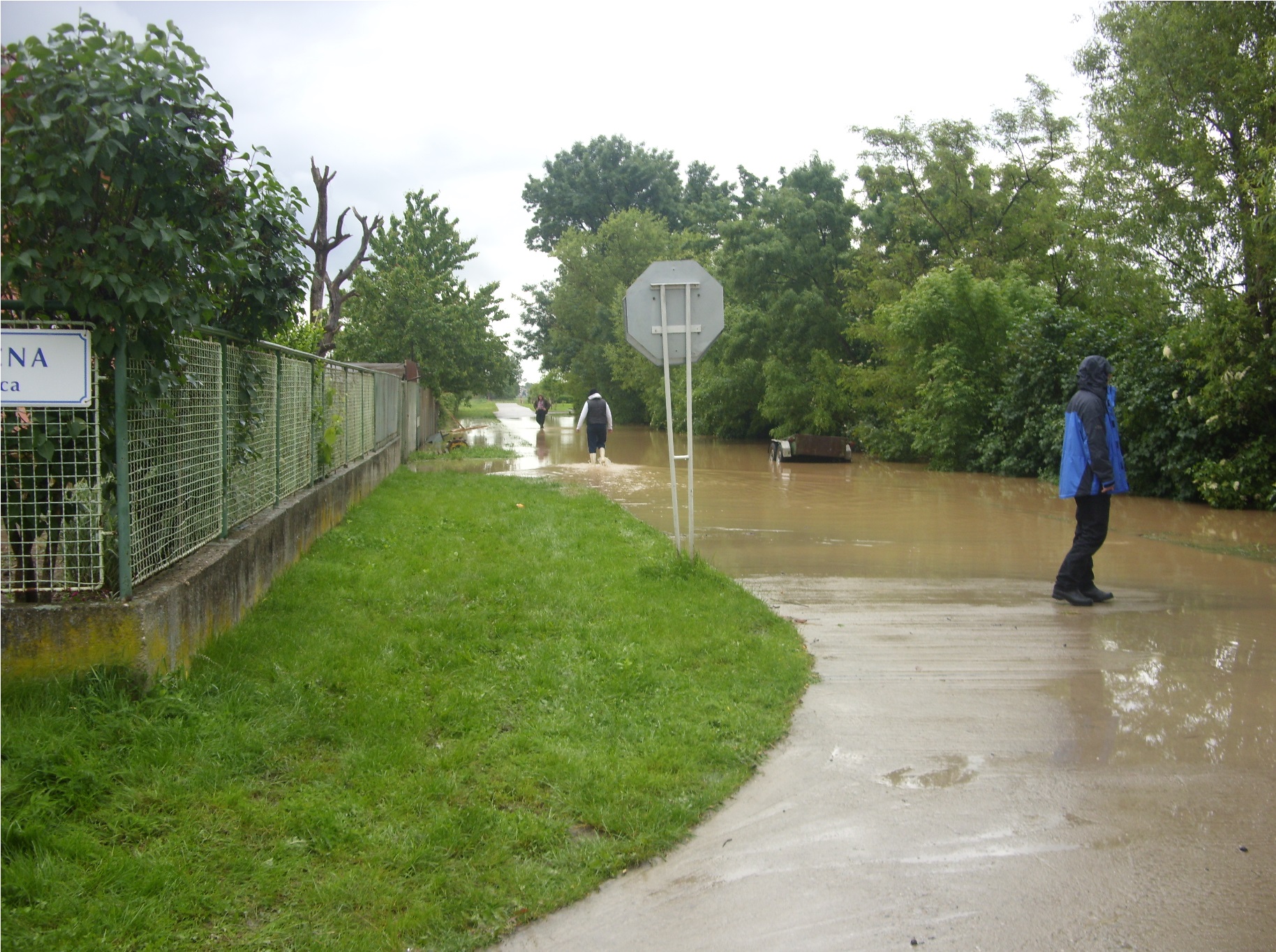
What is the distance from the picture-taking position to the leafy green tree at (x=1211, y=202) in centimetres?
1441

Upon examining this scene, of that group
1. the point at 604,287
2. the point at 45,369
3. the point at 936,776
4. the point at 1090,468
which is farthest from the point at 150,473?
the point at 604,287

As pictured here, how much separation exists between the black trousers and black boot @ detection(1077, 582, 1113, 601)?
0.09 feet

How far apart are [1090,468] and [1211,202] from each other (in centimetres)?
932

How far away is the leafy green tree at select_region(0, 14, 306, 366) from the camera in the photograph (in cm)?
452

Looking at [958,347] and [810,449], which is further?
[810,449]

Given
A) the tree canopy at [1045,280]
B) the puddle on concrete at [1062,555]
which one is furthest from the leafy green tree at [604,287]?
the puddle on concrete at [1062,555]

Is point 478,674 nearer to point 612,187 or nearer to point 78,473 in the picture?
point 78,473

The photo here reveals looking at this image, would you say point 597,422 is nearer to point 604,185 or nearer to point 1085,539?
point 1085,539

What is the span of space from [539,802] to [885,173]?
2603cm

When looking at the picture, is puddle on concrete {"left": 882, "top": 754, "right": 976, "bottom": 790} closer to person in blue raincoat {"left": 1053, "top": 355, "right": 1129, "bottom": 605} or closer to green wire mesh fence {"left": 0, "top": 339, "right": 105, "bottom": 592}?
green wire mesh fence {"left": 0, "top": 339, "right": 105, "bottom": 592}

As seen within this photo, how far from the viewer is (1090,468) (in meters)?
8.02

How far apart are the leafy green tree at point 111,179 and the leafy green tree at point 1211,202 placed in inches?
522

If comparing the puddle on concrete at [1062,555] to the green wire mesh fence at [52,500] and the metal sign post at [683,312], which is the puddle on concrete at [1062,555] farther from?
the green wire mesh fence at [52,500]

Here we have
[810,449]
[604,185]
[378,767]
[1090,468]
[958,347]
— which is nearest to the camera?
[378,767]
